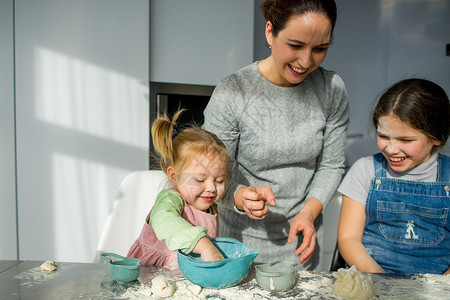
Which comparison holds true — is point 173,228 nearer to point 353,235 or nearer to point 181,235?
point 181,235

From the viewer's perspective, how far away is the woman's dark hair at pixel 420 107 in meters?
1.09

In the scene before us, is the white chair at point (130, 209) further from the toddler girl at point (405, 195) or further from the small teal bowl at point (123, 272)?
the toddler girl at point (405, 195)

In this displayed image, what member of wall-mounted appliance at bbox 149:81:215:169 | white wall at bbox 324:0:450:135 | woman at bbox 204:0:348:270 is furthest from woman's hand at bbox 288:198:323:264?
white wall at bbox 324:0:450:135

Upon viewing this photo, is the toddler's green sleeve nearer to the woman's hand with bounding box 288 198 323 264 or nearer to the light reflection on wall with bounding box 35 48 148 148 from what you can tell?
the woman's hand with bounding box 288 198 323 264

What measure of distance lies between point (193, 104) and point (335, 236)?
1374mm

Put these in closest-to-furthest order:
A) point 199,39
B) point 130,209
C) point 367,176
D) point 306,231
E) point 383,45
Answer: point 306,231
point 367,176
point 130,209
point 199,39
point 383,45

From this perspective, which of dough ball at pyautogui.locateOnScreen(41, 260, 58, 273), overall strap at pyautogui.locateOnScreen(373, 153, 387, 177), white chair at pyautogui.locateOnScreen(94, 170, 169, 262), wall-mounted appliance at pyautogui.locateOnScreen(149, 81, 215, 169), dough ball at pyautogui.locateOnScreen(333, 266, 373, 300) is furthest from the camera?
wall-mounted appliance at pyautogui.locateOnScreen(149, 81, 215, 169)

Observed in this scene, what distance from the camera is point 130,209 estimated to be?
136 cm

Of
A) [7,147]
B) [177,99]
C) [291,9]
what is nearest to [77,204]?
[7,147]

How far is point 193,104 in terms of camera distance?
8.31 ft

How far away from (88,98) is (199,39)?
0.75 m

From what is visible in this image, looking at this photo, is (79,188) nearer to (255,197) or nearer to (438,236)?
(255,197)

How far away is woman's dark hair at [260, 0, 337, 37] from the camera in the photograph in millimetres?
953

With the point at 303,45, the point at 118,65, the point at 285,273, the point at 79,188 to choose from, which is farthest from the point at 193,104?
the point at 285,273
